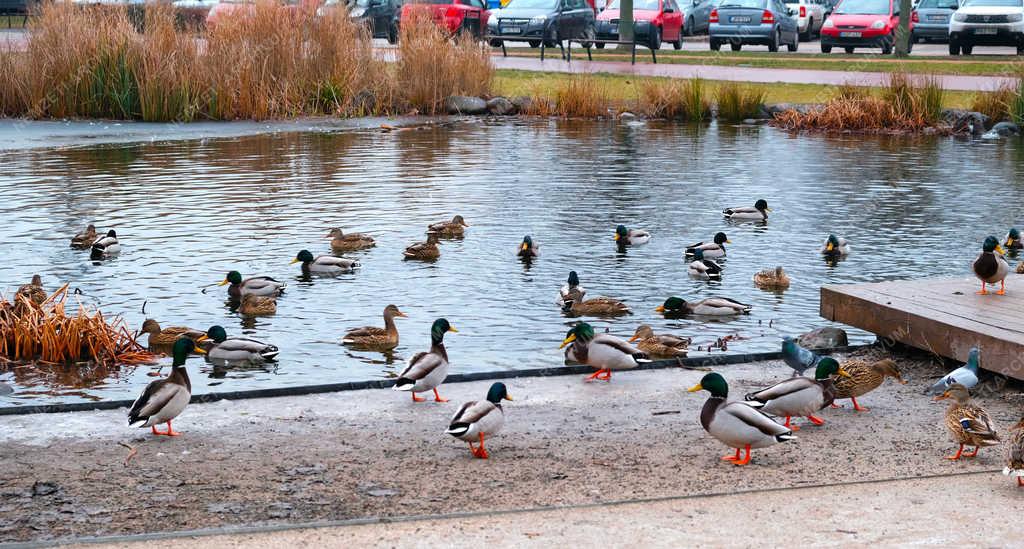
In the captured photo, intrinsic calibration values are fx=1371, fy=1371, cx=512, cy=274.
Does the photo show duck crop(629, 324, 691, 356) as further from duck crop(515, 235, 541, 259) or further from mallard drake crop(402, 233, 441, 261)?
mallard drake crop(402, 233, 441, 261)

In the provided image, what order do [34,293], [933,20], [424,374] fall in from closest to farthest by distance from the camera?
[424,374]
[34,293]
[933,20]

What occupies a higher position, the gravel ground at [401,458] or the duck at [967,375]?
the duck at [967,375]

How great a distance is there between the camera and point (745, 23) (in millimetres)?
41625

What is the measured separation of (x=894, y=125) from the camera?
26.4 metres

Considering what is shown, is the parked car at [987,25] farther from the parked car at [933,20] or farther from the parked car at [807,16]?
the parked car at [807,16]

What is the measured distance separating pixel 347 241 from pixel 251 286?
8.03 feet

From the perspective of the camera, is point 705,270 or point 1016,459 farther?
point 705,270

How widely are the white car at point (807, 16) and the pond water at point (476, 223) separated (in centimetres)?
2411

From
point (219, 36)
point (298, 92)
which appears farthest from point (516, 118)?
point (219, 36)

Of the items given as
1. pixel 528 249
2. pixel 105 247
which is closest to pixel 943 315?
pixel 528 249

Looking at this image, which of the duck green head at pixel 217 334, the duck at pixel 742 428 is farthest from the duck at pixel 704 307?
the duck at pixel 742 428

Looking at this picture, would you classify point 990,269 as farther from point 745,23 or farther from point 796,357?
point 745,23

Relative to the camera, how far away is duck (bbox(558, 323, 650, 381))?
950 cm

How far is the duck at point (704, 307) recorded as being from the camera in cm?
1204
